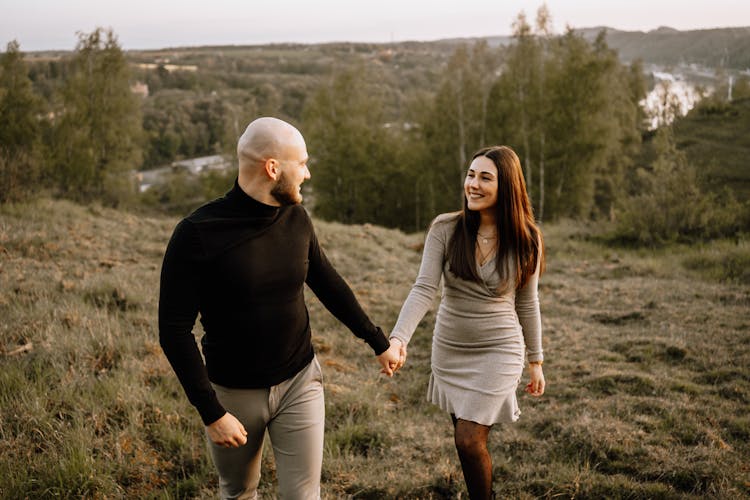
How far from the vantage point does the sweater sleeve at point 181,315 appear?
2.21 meters

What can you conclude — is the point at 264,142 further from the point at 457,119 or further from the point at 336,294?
the point at 457,119

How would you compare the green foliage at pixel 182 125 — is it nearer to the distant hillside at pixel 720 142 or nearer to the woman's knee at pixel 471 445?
the distant hillside at pixel 720 142

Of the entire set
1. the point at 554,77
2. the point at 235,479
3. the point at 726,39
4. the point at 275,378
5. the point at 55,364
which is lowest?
the point at 55,364

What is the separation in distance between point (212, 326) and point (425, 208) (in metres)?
29.6

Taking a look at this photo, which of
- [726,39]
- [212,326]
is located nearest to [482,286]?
[212,326]

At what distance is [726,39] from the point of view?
65.1 meters

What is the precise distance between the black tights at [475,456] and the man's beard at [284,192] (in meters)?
1.52

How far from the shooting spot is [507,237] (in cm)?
318

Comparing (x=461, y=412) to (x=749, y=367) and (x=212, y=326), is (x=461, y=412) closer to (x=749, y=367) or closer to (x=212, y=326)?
(x=212, y=326)

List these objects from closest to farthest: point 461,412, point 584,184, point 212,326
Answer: point 212,326 → point 461,412 → point 584,184

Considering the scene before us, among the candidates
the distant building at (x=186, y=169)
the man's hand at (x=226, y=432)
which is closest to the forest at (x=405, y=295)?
the man's hand at (x=226, y=432)

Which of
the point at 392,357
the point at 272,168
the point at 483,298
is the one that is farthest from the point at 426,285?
the point at 272,168

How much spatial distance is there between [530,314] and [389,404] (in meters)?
2.61

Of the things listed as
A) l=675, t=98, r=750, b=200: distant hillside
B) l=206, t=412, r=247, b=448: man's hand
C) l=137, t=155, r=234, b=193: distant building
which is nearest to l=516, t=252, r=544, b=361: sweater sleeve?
l=206, t=412, r=247, b=448: man's hand
